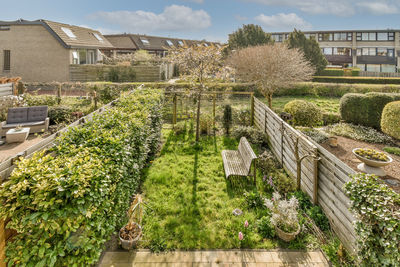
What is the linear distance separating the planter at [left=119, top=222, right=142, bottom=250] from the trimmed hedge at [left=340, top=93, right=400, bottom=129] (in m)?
12.6

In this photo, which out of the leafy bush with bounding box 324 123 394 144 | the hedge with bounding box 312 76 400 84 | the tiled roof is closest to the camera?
the leafy bush with bounding box 324 123 394 144

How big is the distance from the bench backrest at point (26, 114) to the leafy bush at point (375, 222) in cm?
1245

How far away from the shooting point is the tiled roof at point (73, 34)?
22.9 m

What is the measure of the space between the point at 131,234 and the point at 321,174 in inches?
164

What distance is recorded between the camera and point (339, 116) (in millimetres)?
13266

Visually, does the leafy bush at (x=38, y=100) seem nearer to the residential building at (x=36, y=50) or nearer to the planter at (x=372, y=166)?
the residential building at (x=36, y=50)

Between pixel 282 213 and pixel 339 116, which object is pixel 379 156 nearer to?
pixel 282 213

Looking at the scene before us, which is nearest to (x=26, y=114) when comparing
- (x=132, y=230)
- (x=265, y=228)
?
(x=132, y=230)

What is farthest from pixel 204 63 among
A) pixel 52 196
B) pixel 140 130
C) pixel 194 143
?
pixel 52 196

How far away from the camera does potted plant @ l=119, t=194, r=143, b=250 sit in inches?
167

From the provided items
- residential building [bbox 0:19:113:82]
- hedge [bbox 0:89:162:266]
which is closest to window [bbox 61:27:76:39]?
residential building [bbox 0:19:113:82]

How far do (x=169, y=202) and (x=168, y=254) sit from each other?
62.1 inches

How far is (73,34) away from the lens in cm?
2625

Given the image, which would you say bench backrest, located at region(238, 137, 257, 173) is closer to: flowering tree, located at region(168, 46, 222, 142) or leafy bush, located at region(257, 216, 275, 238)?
leafy bush, located at region(257, 216, 275, 238)
